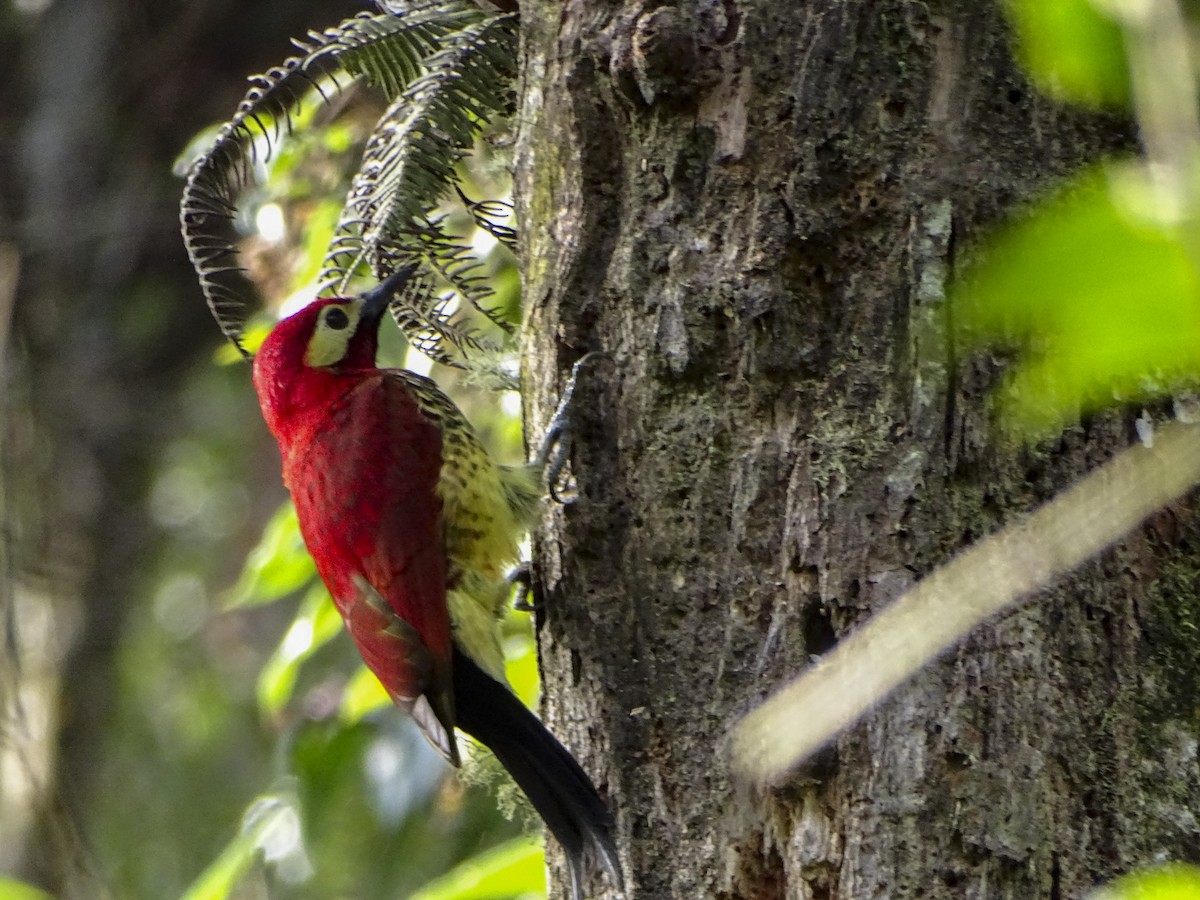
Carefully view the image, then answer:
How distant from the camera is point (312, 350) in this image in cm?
263

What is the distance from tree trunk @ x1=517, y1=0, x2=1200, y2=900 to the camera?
4.99ft

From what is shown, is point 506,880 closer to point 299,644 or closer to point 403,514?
point 403,514

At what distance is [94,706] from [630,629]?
4.10 metres

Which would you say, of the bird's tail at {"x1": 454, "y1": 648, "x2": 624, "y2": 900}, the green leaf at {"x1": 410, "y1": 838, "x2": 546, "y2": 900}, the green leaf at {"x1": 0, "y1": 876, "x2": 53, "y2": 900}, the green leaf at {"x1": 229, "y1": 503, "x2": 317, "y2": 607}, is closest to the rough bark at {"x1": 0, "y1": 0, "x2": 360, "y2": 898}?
the green leaf at {"x1": 229, "y1": 503, "x2": 317, "y2": 607}

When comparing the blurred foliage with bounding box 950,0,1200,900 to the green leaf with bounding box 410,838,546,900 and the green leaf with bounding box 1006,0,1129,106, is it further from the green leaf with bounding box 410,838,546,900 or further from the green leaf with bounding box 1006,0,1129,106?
the green leaf with bounding box 410,838,546,900

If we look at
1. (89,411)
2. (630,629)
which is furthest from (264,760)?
(630,629)

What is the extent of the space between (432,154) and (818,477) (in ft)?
3.18

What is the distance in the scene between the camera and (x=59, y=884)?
211cm

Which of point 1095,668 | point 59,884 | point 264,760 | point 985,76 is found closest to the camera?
point 1095,668

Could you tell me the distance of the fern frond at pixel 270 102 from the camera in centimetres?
232

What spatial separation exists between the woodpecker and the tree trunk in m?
0.26

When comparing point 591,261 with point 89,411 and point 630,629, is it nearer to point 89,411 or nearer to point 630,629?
point 630,629

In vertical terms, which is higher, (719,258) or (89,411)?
(719,258)

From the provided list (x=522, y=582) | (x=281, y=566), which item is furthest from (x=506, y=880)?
(x=281, y=566)
